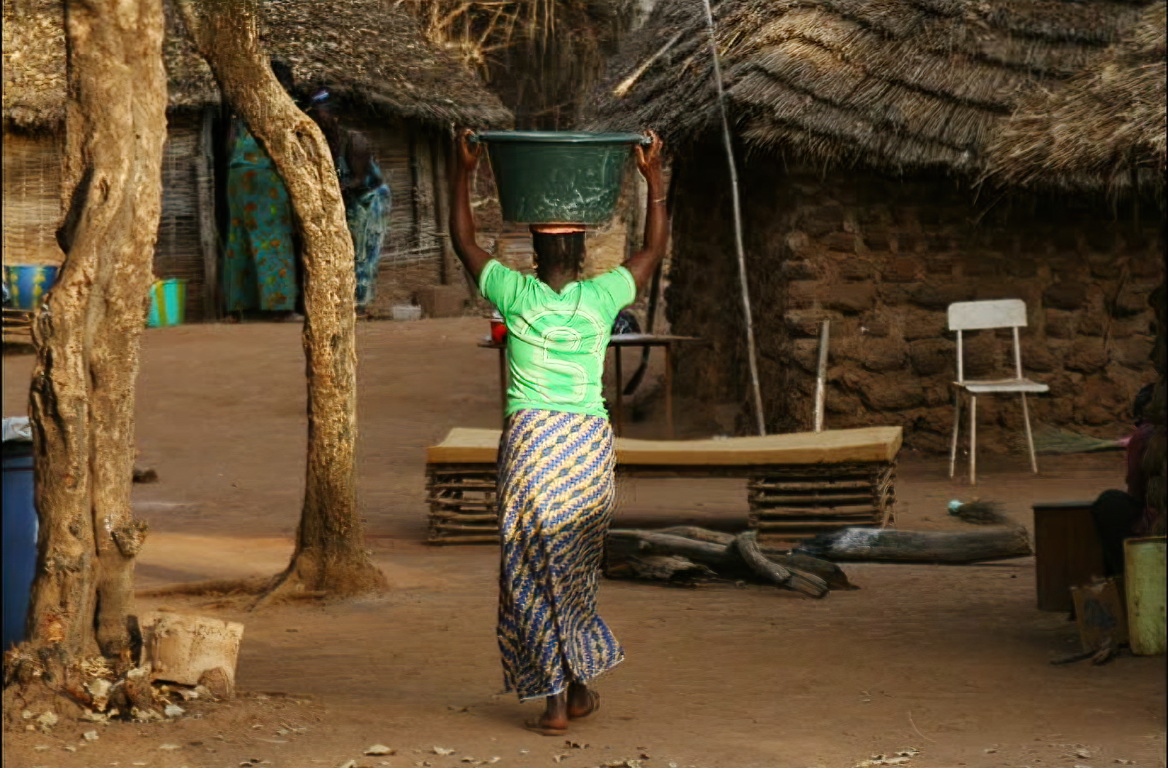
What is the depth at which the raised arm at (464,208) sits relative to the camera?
5.29 metres

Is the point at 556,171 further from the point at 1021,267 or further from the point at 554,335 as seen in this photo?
the point at 1021,267

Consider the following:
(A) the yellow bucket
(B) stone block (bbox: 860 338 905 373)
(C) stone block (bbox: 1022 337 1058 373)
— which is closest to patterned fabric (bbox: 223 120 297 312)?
(B) stone block (bbox: 860 338 905 373)

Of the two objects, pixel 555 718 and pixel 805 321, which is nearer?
pixel 555 718

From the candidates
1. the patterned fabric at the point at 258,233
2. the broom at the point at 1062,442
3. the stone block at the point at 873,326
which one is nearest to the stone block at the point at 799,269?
the stone block at the point at 873,326

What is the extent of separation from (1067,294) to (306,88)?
8.93m

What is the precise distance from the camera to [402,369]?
15906mm

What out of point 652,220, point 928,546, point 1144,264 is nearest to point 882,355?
point 1144,264

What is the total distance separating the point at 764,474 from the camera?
9.19 meters

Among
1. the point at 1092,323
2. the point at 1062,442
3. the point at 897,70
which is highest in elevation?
the point at 897,70

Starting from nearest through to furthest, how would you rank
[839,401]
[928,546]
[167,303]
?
1. [928,546]
2. [839,401]
3. [167,303]

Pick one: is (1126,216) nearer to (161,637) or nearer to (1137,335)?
(1137,335)

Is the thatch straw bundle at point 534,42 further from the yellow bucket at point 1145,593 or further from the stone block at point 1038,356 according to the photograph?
the yellow bucket at point 1145,593

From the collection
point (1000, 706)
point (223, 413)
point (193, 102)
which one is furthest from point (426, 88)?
point (1000, 706)

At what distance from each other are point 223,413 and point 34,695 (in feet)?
30.4
